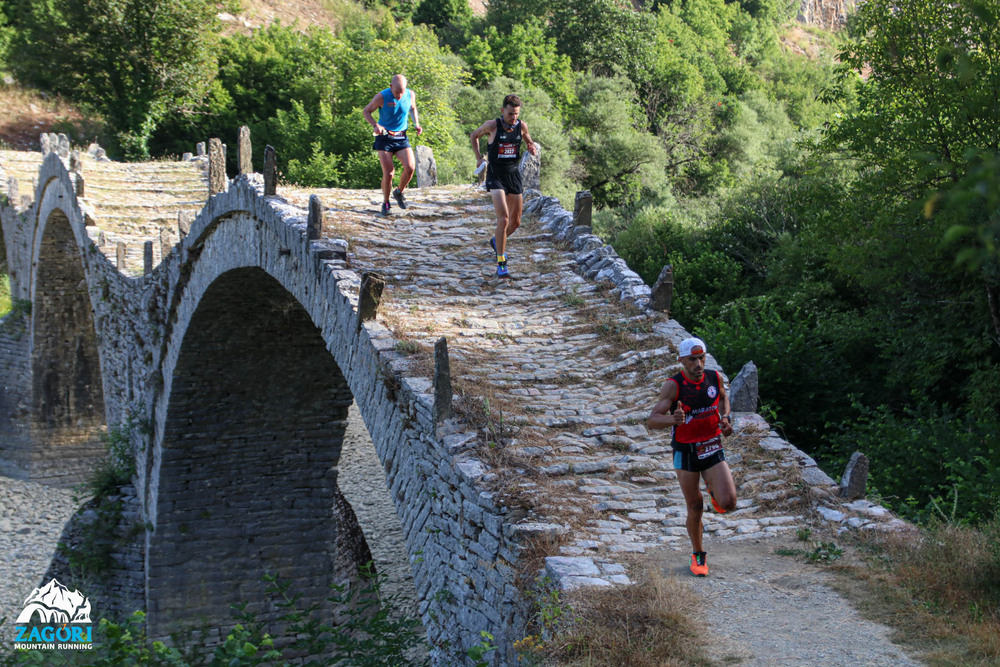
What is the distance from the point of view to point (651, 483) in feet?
22.6

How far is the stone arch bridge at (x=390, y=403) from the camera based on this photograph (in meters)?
6.47

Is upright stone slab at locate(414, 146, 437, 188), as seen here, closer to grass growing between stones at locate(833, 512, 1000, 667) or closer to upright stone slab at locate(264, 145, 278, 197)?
upright stone slab at locate(264, 145, 278, 197)

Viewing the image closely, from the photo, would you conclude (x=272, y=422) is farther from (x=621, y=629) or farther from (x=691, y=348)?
(x=621, y=629)

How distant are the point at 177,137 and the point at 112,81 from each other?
2883mm

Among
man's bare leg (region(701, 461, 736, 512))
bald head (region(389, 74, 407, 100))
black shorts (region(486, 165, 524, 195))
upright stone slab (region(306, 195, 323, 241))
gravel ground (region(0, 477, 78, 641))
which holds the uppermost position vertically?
bald head (region(389, 74, 407, 100))

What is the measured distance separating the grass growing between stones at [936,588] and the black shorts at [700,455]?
3.32ft

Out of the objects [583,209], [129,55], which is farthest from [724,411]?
[129,55]

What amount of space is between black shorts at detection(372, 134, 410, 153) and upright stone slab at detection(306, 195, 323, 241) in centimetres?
181

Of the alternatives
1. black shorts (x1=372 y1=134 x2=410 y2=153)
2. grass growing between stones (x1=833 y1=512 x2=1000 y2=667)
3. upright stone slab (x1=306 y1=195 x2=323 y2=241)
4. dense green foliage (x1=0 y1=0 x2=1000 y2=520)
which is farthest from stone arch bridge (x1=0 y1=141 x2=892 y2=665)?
dense green foliage (x1=0 y1=0 x2=1000 y2=520)

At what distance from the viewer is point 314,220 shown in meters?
9.76

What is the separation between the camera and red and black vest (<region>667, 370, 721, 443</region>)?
18.7 ft

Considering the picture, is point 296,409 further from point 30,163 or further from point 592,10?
point 592,10

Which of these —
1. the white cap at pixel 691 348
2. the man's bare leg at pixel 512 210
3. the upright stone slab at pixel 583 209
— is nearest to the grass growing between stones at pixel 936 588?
the white cap at pixel 691 348

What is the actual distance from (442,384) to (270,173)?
5.61 meters
